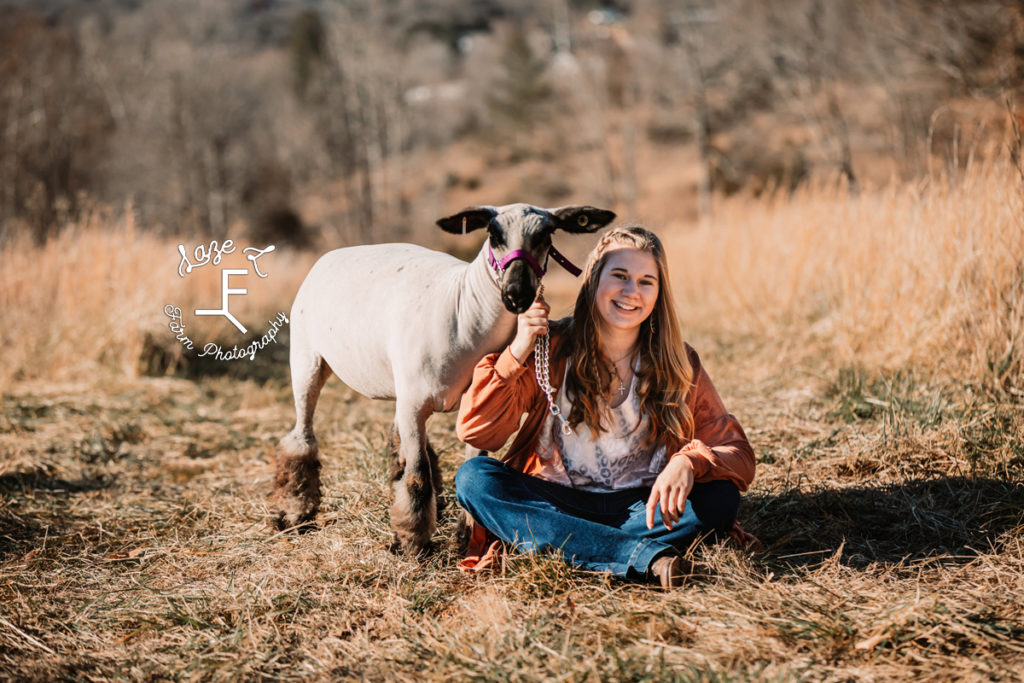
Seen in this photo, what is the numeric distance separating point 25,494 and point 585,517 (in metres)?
3.53

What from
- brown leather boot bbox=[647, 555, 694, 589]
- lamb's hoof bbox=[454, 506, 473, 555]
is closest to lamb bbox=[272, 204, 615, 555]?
lamb's hoof bbox=[454, 506, 473, 555]

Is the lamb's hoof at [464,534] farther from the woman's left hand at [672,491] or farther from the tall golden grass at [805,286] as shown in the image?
the tall golden grass at [805,286]

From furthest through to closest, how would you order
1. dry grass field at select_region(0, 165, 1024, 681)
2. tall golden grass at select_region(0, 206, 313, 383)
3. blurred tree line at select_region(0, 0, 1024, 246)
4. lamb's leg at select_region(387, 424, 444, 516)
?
blurred tree line at select_region(0, 0, 1024, 246), tall golden grass at select_region(0, 206, 313, 383), lamb's leg at select_region(387, 424, 444, 516), dry grass field at select_region(0, 165, 1024, 681)

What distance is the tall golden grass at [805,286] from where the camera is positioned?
492 cm

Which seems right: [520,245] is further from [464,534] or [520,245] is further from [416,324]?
[464,534]

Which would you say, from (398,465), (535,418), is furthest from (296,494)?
(535,418)

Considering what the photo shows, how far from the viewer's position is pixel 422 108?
4528 cm

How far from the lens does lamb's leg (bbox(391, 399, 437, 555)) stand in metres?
3.21

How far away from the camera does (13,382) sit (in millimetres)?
7027

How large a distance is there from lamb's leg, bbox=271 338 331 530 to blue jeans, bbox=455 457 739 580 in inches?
46.3

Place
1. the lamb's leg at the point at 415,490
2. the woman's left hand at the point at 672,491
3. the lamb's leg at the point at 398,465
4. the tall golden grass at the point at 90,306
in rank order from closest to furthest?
the woman's left hand at the point at 672,491, the lamb's leg at the point at 415,490, the lamb's leg at the point at 398,465, the tall golden grass at the point at 90,306

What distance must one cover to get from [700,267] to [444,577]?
8.91m

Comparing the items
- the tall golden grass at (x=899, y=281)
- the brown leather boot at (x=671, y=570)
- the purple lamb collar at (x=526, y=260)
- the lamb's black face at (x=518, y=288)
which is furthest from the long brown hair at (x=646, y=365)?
the tall golden grass at (x=899, y=281)

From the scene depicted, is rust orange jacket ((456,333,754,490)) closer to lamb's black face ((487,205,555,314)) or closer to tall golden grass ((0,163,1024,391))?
lamb's black face ((487,205,555,314))
